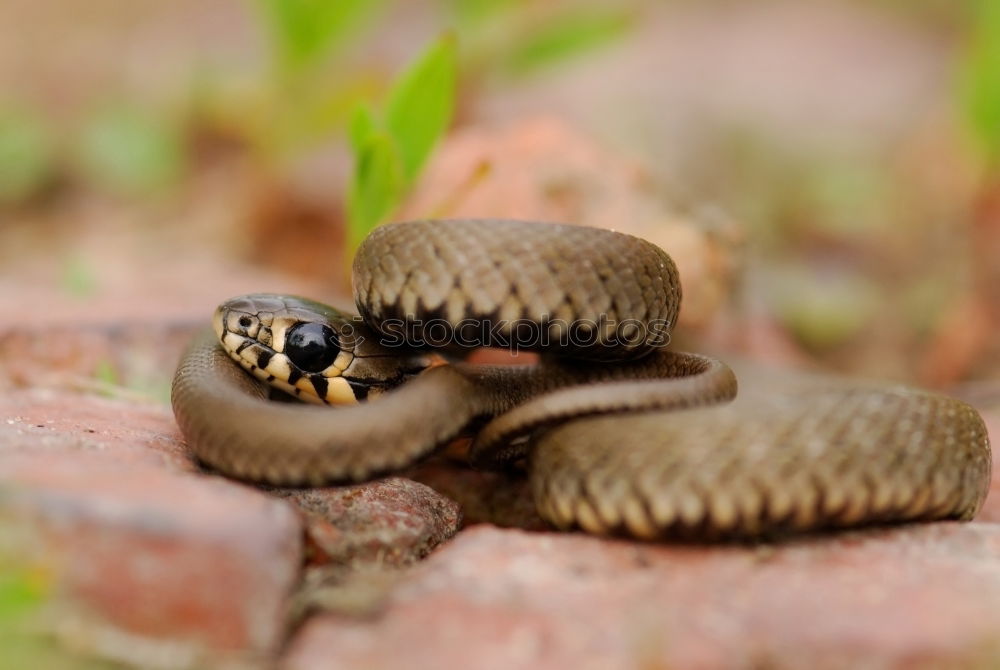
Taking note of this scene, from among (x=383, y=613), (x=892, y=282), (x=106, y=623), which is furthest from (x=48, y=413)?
(x=892, y=282)

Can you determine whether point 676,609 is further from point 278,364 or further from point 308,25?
point 308,25

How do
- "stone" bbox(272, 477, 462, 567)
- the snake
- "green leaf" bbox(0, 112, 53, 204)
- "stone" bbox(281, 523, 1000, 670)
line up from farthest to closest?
"green leaf" bbox(0, 112, 53, 204) → "stone" bbox(272, 477, 462, 567) → the snake → "stone" bbox(281, 523, 1000, 670)

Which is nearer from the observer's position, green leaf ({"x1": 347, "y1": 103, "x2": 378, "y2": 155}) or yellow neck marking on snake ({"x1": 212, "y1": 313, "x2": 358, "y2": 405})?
yellow neck marking on snake ({"x1": 212, "y1": 313, "x2": 358, "y2": 405})

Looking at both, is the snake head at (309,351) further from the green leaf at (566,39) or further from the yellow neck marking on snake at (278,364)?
the green leaf at (566,39)

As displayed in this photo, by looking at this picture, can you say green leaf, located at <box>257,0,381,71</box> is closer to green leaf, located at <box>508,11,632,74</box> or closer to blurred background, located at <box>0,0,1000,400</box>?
blurred background, located at <box>0,0,1000,400</box>

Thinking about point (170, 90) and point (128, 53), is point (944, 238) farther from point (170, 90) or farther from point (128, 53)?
point (128, 53)

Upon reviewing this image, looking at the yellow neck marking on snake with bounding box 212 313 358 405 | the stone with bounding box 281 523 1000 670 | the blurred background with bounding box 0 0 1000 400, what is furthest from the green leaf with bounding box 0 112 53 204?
the stone with bounding box 281 523 1000 670

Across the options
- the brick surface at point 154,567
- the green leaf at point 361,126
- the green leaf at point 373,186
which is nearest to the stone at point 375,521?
the brick surface at point 154,567
